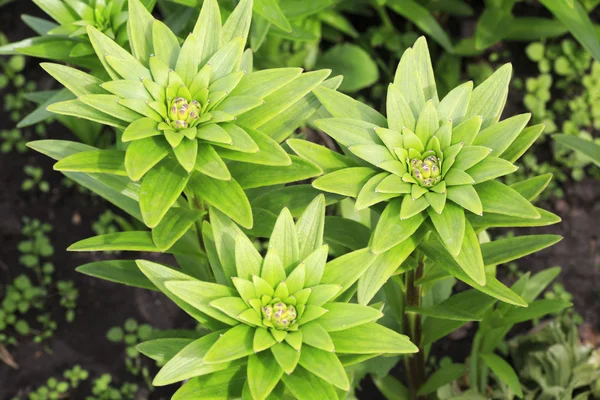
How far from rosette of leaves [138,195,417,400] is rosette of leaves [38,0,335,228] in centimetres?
10

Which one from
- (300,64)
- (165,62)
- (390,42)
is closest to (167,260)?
(300,64)

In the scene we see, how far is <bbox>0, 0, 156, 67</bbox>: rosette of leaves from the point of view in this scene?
186 cm

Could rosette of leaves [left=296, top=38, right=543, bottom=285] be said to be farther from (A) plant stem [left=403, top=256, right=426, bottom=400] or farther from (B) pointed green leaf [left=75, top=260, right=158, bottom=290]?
(B) pointed green leaf [left=75, top=260, right=158, bottom=290]

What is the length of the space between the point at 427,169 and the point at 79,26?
101cm

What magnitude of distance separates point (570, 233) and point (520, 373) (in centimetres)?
75

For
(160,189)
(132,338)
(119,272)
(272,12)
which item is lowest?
(132,338)

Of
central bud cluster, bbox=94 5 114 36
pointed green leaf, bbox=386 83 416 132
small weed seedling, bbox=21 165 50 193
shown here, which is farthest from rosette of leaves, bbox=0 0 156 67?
small weed seedling, bbox=21 165 50 193

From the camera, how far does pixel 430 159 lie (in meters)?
1.46

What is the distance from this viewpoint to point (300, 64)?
295cm

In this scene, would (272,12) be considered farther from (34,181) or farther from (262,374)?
(34,181)

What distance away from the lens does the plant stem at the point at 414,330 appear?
Result: 5.75 feet

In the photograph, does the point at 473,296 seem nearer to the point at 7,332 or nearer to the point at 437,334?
the point at 437,334

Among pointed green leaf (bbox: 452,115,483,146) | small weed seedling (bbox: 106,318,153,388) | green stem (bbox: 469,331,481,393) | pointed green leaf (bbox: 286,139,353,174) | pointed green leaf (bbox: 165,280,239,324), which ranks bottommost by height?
small weed seedling (bbox: 106,318,153,388)

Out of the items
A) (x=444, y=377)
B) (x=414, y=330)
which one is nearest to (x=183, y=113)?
(x=414, y=330)
